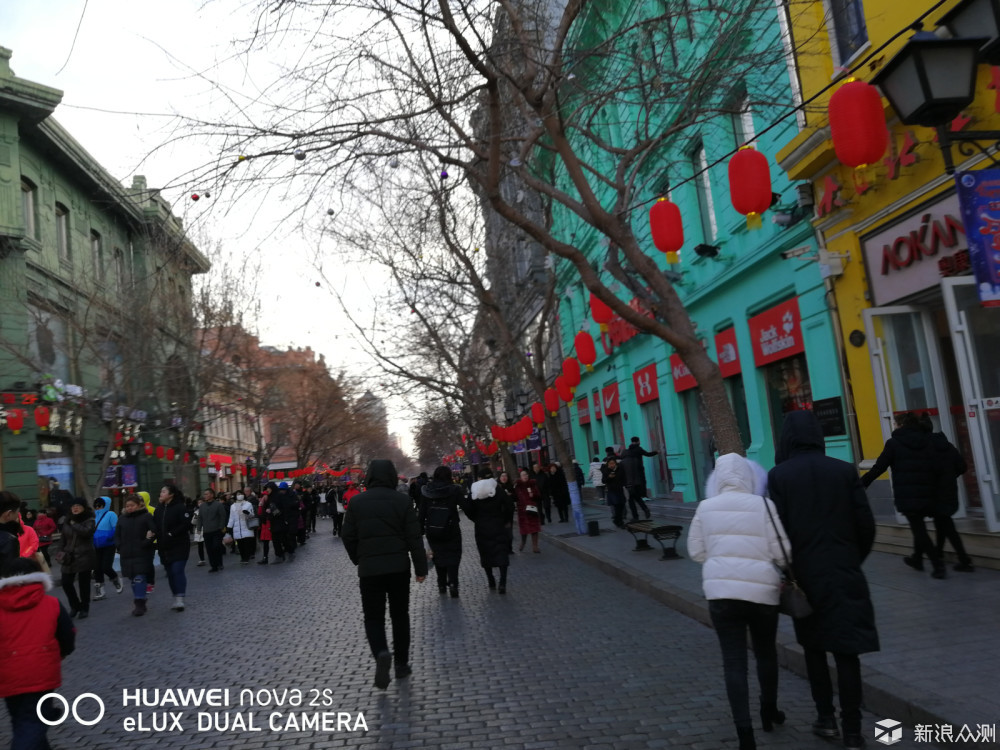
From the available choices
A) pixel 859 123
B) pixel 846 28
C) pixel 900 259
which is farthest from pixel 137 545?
pixel 846 28

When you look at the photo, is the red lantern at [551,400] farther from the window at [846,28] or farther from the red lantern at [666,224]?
the red lantern at [666,224]

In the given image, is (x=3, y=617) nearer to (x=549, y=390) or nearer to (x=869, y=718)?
(x=869, y=718)

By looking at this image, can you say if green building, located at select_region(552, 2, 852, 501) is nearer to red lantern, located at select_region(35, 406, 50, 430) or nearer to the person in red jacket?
A: the person in red jacket

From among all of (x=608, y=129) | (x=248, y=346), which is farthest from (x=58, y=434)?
(x=608, y=129)

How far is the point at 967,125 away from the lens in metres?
9.54

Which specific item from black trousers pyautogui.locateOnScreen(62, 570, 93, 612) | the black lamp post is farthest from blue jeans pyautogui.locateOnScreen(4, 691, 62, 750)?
black trousers pyautogui.locateOnScreen(62, 570, 93, 612)

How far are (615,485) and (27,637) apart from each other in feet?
48.2

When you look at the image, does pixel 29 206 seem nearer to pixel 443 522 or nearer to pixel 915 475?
pixel 443 522

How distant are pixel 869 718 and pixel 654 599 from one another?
202 inches

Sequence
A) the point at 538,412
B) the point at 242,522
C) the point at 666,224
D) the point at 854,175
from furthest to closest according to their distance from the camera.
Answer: the point at 538,412 → the point at 242,522 → the point at 854,175 → the point at 666,224

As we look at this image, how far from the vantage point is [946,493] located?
8703 mm

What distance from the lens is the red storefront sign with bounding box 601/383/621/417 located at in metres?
28.1

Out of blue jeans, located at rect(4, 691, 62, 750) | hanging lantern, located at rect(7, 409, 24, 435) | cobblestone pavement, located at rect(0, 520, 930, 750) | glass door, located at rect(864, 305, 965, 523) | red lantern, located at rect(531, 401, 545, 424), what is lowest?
cobblestone pavement, located at rect(0, 520, 930, 750)

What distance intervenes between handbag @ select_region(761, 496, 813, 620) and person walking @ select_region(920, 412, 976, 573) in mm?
4829
